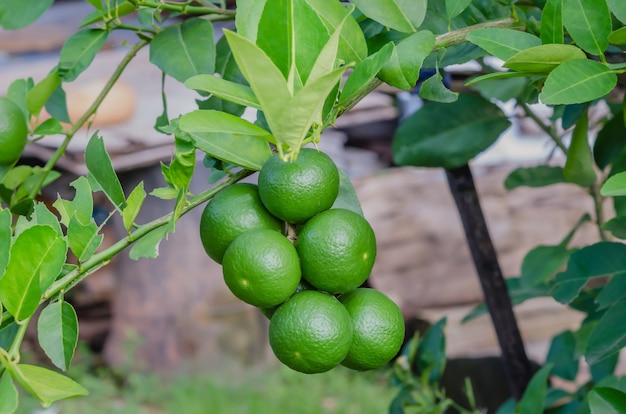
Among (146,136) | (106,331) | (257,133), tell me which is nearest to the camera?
(257,133)

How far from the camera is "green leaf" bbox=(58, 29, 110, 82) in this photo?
625 millimetres

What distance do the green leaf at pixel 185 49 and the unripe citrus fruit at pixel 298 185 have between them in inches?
5.7

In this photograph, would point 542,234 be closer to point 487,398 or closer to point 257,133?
point 487,398

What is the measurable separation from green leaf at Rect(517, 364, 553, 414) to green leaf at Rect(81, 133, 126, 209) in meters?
0.46

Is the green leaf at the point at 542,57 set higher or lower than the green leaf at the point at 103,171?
higher

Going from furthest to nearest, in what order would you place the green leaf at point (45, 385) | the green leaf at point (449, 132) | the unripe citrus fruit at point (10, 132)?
the green leaf at point (449, 132) → the unripe citrus fruit at point (10, 132) → the green leaf at point (45, 385)

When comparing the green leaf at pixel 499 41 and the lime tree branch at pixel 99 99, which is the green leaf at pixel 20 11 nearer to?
the lime tree branch at pixel 99 99

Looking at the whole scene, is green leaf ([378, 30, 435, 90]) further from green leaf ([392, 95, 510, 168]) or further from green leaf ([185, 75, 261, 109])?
green leaf ([392, 95, 510, 168])

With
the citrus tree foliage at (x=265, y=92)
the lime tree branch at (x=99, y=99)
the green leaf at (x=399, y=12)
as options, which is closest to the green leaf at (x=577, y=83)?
the citrus tree foliage at (x=265, y=92)

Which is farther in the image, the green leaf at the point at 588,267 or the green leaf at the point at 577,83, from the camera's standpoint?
the green leaf at the point at 588,267

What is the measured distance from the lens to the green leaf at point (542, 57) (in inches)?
17.2

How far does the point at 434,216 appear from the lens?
2.85 metres

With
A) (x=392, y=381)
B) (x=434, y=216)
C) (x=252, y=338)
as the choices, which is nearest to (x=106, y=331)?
(x=252, y=338)

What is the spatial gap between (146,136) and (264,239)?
2.52 meters
